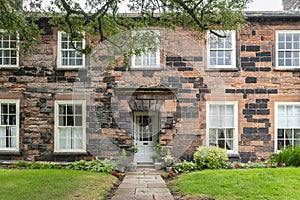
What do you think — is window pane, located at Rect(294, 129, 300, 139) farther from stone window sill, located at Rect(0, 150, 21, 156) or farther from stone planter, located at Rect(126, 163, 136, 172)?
stone window sill, located at Rect(0, 150, 21, 156)

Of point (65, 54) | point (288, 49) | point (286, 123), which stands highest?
point (288, 49)

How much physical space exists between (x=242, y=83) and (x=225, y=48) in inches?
60.2

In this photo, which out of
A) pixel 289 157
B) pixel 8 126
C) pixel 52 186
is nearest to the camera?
pixel 52 186

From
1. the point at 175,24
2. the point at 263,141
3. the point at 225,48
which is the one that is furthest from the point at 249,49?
the point at 175,24

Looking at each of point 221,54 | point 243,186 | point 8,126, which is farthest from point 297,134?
point 8,126

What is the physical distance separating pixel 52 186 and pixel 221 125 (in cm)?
780

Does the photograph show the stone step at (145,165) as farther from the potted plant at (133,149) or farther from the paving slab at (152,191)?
the paving slab at (152,191)

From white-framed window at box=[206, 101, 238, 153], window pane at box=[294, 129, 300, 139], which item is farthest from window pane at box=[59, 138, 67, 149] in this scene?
window pane at box=[294, 129, 300, 139]

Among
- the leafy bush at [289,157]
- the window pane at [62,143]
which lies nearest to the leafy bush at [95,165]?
the window pane at [62,143]

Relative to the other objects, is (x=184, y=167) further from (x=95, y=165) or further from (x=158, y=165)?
(x=95, y=165)

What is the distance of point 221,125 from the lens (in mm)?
14727

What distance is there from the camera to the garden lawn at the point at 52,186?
7941 mm

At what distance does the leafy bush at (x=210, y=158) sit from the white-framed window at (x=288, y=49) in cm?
421

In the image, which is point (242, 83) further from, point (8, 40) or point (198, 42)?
point (8, 40)
